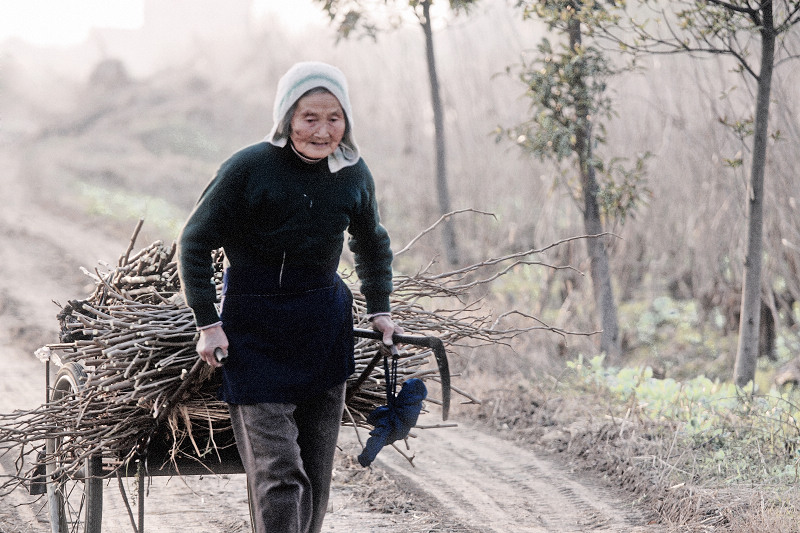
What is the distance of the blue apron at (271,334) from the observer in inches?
100.0

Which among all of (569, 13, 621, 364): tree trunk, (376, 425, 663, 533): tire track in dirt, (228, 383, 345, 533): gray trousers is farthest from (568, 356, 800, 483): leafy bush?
(228, 383, 345, 533): gray trousers

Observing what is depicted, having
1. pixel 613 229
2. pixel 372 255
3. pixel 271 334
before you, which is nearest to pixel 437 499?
pixel 372 255

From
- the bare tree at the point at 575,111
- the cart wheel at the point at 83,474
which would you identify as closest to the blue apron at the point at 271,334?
the cart wheel at the point at 83,474

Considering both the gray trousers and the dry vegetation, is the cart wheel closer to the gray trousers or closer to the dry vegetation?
the gray trousers

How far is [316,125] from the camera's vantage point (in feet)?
8.12

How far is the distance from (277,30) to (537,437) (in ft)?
45.6

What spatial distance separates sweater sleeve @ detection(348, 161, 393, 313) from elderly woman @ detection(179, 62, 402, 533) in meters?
0.09

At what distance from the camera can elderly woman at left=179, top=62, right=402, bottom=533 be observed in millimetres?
2475

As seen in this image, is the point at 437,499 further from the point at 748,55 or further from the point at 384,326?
the point at 748,55

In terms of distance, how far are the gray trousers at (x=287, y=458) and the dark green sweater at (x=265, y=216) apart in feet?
1.12

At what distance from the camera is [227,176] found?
244cm

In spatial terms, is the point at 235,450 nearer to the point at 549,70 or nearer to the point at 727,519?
the point at 727,519

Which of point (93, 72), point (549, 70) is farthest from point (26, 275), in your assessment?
point (93, 72)

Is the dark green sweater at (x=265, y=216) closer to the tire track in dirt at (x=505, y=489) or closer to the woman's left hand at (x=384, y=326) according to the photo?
the woman's left hand at (x=384, y=326)
